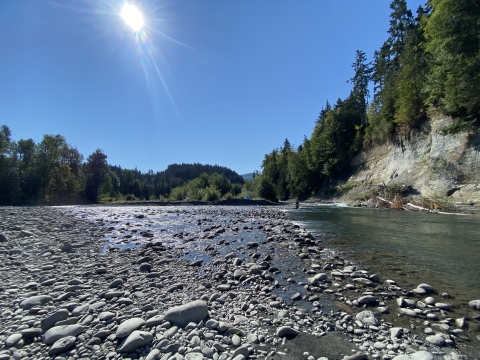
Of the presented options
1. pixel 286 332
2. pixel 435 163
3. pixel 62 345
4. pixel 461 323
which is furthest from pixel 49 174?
pixel 435 163

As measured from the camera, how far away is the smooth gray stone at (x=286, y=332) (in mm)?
3402

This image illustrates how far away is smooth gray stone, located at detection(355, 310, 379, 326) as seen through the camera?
A: 3.60 metres

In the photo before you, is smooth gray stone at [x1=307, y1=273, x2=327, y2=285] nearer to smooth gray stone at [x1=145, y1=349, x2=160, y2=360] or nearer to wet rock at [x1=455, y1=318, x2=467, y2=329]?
wet rock at [x1=455, y1=318, x2=467, y2=329]

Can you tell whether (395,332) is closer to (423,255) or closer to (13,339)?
(423,255)

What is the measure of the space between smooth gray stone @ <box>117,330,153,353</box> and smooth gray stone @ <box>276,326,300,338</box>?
1882 millimetres

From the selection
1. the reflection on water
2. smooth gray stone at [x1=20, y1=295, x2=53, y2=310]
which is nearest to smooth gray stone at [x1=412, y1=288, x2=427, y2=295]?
the reflection on water

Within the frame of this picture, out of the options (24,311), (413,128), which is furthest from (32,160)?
(413,128)

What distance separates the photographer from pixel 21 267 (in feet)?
21.1

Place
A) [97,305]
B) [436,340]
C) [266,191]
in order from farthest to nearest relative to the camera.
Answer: [266,191] → [97,305] → [436,340]

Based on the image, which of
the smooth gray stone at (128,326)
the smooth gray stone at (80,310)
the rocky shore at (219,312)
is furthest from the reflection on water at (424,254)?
the smooth gray stone at (80,310)

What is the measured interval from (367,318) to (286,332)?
1409 mm

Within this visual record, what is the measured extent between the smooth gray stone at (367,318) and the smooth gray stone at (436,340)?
637 mm

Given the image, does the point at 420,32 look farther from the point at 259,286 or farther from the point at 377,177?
the point at 259,286

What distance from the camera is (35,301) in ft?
14.4
